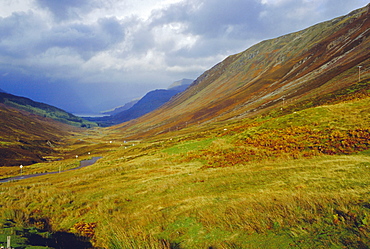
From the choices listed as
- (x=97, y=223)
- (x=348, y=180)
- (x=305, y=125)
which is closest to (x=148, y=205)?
(x=97, y=223)

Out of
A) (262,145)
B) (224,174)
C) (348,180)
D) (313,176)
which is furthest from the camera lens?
(262,145)

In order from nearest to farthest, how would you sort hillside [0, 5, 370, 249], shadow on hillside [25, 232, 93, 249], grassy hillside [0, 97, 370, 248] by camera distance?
grassy hillside [0, 97, 370, 248]
hillside [0, 5, 370, 249]
shadow on hillside [25, 232, 93, 249]

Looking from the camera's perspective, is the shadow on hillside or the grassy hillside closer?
the grassy hillside

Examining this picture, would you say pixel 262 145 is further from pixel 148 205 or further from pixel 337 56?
pixel 337 56

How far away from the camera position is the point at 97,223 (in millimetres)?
13367

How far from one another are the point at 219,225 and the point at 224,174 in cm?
1183

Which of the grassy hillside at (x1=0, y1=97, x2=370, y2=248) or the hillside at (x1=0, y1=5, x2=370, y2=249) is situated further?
the hillside at (x1=0, y1=5, x2=370, y2=249)

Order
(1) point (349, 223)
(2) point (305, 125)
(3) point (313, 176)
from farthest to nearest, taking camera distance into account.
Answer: (2) point (305, 125) → (3) point (313, 176) → (1) point (349, 223)

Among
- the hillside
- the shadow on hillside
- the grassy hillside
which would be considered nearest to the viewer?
the grassy hillside

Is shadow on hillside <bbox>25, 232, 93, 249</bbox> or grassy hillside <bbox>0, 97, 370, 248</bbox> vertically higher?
shadow on hillside <bbox>25, 232, 93, 249</bbox>

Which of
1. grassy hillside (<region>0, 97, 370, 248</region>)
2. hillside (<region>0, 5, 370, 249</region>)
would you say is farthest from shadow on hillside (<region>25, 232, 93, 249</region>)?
grassy hillside (<region>0, 97, 370, 248</region>)

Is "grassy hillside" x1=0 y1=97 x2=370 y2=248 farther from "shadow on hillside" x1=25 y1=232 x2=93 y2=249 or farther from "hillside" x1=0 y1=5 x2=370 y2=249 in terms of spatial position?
"shadow on hillside" x1=25 y1=232 x2=93 y2=249

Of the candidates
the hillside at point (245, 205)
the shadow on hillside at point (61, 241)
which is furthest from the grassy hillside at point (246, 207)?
the shadow on hillside at point (61, 241)

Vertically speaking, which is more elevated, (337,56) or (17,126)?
(17,126)
